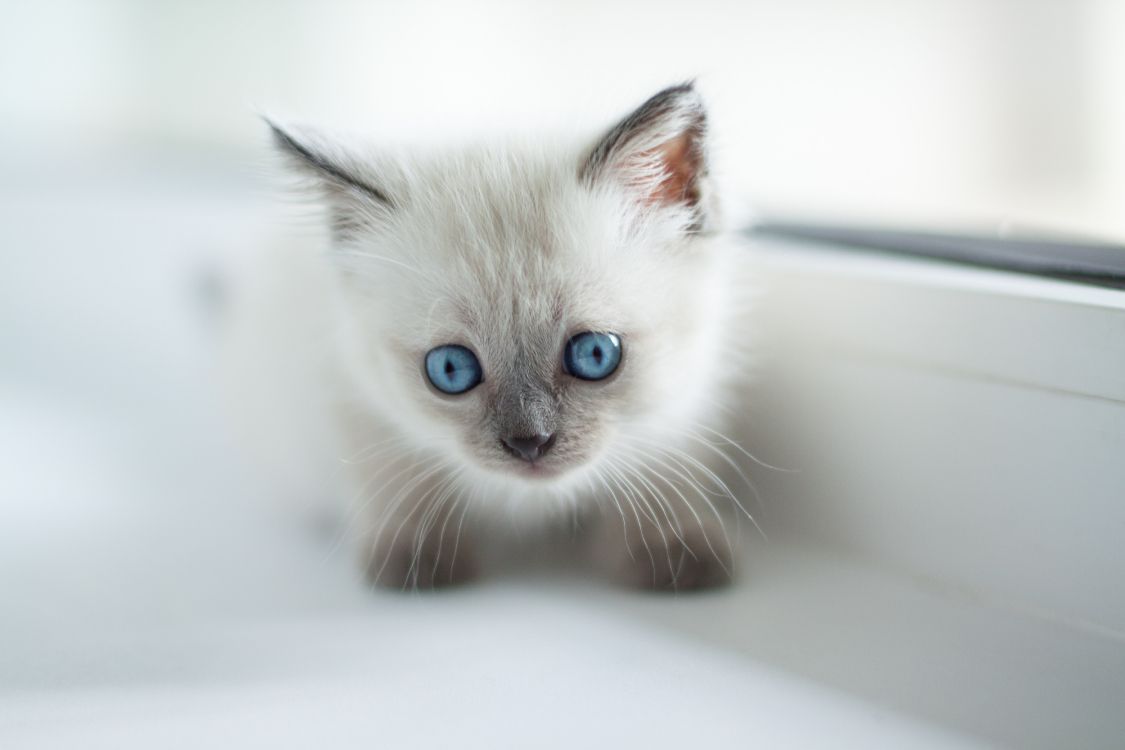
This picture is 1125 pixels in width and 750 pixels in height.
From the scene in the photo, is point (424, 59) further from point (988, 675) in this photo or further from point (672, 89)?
point (988, 675)

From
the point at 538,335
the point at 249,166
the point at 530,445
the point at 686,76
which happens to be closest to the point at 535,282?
the point at 538,335

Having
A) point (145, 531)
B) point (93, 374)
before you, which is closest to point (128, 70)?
point (93, 374)

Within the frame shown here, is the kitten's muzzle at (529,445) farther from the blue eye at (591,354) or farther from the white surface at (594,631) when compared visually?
the white surface at (594,631)

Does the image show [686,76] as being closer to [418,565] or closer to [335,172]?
[335,172]

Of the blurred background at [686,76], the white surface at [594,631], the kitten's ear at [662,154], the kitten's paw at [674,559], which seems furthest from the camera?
the blurred background at [686,76]

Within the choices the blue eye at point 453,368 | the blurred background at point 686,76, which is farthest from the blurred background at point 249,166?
the blue eye at point 453,368

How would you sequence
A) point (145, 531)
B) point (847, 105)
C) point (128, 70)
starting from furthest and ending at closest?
point (128, 70) → point (847, 105) → point (145, 531)

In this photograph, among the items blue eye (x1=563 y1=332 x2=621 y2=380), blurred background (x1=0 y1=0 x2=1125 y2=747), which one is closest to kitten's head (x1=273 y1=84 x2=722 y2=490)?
blue eye (x1=563 y1=332 x2=621 y2=380)
